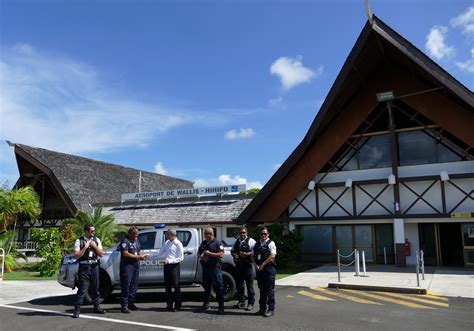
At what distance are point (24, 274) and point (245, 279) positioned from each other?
39.8ft

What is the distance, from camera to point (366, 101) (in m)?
17.5

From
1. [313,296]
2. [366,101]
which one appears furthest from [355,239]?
[313,296]

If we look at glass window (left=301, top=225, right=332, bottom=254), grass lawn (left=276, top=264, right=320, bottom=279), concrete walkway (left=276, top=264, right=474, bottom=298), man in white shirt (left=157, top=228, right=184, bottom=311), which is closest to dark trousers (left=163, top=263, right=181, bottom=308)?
man in white shirt (left=157, top=228, right=184, bottom=311)

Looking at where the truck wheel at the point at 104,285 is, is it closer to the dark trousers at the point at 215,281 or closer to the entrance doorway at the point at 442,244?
the dark trousers at the point at 215,281

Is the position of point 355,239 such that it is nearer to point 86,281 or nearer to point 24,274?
point 86,281

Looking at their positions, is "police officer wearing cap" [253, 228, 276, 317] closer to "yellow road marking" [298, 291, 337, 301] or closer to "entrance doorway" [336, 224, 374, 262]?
"yellow road marking" [298, 291, 337, 301]

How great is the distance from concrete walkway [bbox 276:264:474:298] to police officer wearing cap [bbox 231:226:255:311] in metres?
4.04

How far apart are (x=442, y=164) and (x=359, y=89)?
4658mm

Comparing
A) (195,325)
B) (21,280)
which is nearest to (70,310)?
(195,325)

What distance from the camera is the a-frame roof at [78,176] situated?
1073 inches

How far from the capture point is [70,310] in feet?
29.5

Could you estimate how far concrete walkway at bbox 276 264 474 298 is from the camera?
36.3ft

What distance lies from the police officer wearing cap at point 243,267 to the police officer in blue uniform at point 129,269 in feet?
6.95

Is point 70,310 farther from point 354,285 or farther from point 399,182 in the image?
point 399,182
